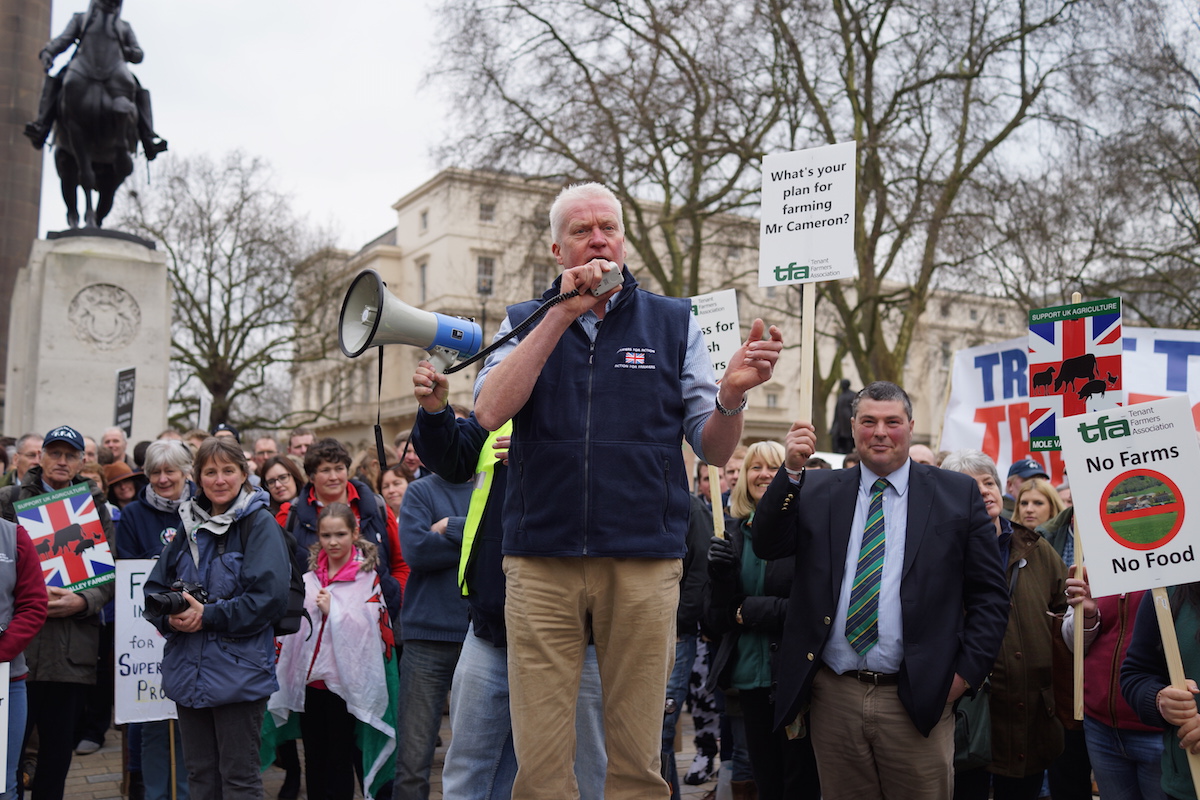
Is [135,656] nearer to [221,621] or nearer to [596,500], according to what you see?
[221,621]

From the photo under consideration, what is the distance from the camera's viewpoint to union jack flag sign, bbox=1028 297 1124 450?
6.05 metres

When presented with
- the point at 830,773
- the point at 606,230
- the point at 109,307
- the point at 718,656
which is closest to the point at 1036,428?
the point at 718,656

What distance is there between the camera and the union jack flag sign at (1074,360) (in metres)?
6.05

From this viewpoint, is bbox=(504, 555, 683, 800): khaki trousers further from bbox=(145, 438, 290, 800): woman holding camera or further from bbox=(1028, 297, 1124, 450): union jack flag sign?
bbox=(1028, 297, 1124, 450): union jack flag sign

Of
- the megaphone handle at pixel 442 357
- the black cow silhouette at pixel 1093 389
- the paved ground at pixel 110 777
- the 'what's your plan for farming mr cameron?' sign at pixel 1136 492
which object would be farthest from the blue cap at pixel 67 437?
the black cow silhouette at pixel 1093 389

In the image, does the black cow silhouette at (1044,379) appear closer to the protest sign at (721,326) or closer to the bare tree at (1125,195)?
the protest sign at (721,326)

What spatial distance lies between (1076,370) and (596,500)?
411 cm

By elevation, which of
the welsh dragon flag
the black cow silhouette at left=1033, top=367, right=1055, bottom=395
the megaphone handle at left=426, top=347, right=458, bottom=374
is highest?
the black cow silhouette at left=1033, top=367, right=1055, bottom=395

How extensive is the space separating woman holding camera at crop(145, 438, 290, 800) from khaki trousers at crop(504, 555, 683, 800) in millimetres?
2528

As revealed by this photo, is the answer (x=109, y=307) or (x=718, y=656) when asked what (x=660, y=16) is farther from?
(x=718, y=656)

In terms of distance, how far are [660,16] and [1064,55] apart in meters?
7.38

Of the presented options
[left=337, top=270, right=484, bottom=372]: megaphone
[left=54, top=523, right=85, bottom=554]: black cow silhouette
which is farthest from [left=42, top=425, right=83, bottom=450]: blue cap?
[left=337, top=270, right=484, bottom=372]: megaphone

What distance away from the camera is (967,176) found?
21188 millimetres

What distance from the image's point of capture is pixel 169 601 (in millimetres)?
5070
